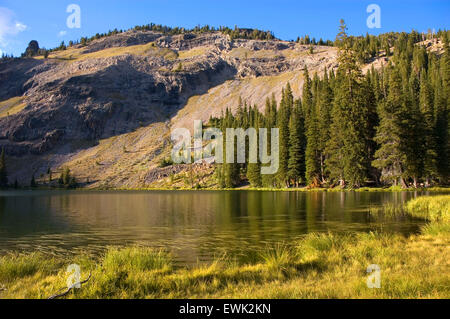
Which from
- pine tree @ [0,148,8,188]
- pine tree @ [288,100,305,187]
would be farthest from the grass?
pine tree @ [0,148,8,188]

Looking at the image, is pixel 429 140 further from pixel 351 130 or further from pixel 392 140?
pixel 351 130

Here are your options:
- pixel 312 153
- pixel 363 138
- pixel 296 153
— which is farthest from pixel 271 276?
pixel 296 153

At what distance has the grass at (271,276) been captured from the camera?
310 inches

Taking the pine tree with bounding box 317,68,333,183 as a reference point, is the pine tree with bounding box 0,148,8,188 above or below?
below

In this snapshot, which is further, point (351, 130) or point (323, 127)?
point (323, 127)

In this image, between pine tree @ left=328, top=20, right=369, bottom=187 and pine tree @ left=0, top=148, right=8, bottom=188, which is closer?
pine tree @ left=328, top=20, right=369, bottom=187

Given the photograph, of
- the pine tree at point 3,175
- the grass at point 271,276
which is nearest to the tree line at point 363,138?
the grass at point 271,276

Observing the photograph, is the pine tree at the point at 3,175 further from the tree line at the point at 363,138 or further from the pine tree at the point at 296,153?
the pine tree at the point at 296,153

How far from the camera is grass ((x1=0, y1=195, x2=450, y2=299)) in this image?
7883 mm

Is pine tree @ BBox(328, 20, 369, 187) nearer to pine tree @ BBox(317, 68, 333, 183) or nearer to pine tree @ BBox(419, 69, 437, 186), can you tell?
pine tree @ BBox(317, 68, 333, 183)

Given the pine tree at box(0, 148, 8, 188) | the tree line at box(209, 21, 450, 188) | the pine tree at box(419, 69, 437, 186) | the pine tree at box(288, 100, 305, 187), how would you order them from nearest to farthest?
the pine tree at box(419, 69, 437, 186), the tree line at box(209, 21, 450, 188), the pine tree at box(288, 100, 305, 187), the pine tree at box(0, 148, 8, 188)

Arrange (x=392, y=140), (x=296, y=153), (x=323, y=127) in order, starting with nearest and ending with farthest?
(x=392, y=140)
(x=323, y=127)
(x=296, y=153)

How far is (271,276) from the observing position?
10000 mm
